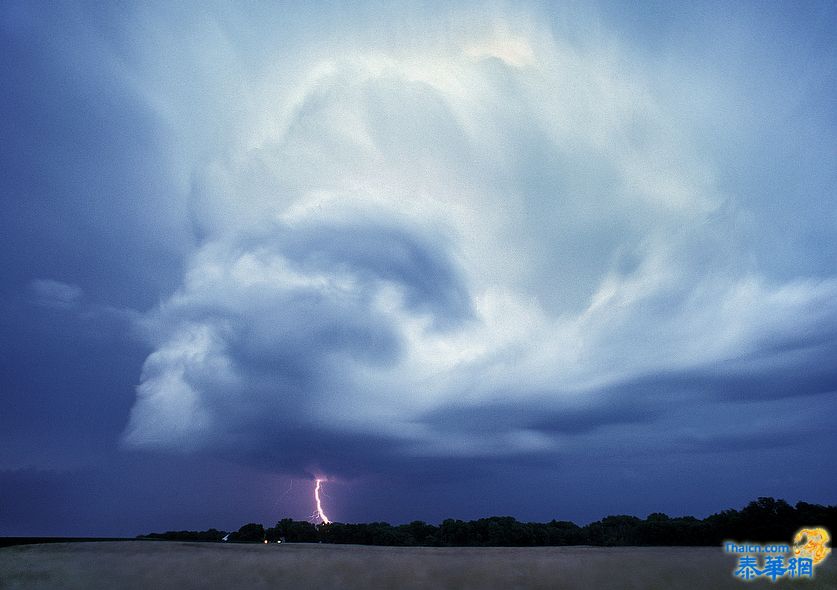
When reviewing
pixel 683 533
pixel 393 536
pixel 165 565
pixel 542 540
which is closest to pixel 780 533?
pixel 683 533

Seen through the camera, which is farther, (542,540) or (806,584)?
(542,540)

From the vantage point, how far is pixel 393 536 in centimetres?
5772

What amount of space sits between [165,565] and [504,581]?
3.13m

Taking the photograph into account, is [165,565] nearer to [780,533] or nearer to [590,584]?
[590,584]
